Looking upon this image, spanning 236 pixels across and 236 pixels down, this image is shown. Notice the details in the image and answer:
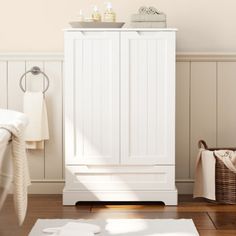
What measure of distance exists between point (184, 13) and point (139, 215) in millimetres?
1420

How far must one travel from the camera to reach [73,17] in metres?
4.16

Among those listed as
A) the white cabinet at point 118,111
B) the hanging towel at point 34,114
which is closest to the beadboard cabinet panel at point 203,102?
the white cabinet at point 118,111

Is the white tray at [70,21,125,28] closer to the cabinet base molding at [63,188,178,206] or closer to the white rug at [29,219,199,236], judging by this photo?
the cabinet base molding at [63,188,178,206]

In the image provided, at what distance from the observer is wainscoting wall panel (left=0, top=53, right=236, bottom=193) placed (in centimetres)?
416

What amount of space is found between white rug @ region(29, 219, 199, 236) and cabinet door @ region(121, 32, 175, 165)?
525mm

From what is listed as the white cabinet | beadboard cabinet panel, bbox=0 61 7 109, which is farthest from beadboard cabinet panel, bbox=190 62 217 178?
beadboard cabinet panel, bbox=0 61 7 109

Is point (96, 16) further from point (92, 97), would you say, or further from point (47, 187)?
point (47, 187)

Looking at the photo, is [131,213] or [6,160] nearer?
[6,160]

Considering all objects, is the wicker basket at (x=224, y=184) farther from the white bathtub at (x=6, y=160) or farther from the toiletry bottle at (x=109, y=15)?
the white bathtub at (x=6, y=160)

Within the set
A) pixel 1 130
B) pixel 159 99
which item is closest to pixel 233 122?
pixel 159 99

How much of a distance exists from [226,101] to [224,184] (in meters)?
0.62

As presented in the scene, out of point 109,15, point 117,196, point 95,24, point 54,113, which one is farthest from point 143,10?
point 117,196

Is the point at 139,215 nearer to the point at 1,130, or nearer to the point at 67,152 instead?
the point at 67,152

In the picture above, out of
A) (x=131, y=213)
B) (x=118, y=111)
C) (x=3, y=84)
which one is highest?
(x=3, y=84)
